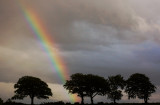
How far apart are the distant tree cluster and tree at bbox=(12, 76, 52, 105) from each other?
34.6 ft

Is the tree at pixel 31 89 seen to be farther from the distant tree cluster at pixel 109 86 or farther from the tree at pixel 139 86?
the tree at pixel 139 86

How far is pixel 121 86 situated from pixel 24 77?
3957cm

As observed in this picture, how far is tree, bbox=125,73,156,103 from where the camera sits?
359ft

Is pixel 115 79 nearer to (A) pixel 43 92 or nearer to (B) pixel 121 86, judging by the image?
(B) pixel 121 86

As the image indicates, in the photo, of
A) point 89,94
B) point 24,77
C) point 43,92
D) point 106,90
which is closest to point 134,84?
point 106,90

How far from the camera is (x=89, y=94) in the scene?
356 ft

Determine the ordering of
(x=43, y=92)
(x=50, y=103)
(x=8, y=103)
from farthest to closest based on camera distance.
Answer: (x=43, y=92) → (x=50, y=103) → (x=8, y=103)

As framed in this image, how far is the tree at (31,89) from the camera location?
105375mm

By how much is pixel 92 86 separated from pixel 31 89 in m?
23.8

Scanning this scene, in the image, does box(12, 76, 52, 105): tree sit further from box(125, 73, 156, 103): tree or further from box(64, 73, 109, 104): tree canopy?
box(125, 73, 156, 103): tree

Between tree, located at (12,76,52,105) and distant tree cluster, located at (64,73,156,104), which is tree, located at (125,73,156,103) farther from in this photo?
tree, located at (12,76,52,105)

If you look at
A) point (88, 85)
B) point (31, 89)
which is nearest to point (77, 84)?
point (88, 85)

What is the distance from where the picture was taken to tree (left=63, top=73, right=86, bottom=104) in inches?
4279

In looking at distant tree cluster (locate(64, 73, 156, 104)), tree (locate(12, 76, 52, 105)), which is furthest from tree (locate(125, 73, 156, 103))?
tree (locate(12, 76, 52, 105))
